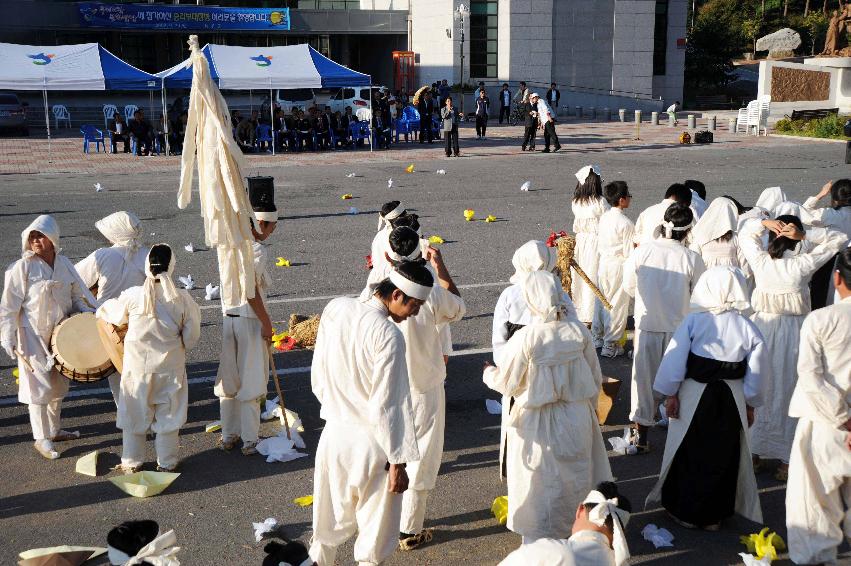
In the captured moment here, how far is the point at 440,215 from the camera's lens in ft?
56.1

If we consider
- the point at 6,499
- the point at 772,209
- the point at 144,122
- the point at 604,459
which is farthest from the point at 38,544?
the point at 144,122

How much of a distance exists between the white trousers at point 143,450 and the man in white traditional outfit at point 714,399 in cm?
351

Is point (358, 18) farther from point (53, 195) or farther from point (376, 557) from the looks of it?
point (376, 557)

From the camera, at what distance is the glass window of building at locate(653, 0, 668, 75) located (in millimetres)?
46531

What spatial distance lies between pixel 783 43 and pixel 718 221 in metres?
52.6

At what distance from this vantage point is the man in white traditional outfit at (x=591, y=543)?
3363 millimetres

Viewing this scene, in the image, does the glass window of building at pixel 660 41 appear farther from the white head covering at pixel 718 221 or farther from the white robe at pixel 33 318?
the white robe at pixel 33 318

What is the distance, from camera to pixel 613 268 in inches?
365

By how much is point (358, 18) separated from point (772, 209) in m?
40.2

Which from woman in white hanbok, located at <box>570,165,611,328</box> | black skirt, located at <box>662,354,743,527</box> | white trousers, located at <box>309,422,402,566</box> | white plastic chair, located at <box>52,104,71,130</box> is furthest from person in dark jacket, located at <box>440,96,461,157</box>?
white trousers, located at <box>309,422,402,566</box>

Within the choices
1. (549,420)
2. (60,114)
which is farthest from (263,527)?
(60,114)

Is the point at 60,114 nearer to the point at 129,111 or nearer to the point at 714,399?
the point at 129,111

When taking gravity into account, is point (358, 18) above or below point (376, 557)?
above

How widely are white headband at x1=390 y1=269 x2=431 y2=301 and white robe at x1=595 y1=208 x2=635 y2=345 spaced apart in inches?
188
